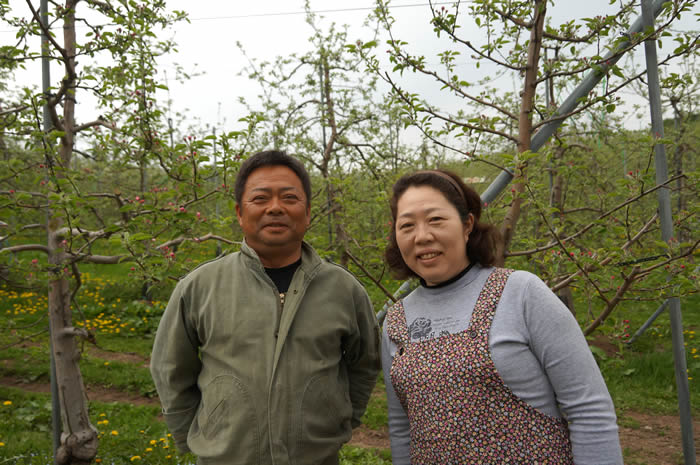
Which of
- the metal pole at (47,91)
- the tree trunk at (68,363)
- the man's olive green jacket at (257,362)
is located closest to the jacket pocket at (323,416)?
the man's olive green jacket at (257,362)

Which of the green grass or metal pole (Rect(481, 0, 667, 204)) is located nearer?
metal pole (Rect(481, 0, 667, 204))

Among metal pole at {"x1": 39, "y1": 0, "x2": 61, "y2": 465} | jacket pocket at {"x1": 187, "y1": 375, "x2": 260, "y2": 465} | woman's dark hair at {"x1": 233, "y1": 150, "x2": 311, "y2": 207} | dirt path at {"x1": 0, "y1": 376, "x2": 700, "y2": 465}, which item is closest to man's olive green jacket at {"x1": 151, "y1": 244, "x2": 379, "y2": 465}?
jacket pocket at {"x1": 187, "y1": 375, "x2": 260, "y2": 465}

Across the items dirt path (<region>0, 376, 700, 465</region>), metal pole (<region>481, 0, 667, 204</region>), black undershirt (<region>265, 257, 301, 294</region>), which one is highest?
metal pole (<region>481, 0, 667, 204</region>)

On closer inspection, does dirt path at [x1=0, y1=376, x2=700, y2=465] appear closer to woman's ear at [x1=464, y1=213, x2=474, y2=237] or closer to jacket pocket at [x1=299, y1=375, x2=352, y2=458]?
jacket pocket at [x1=299, y1=375, x2=352, y2=458]

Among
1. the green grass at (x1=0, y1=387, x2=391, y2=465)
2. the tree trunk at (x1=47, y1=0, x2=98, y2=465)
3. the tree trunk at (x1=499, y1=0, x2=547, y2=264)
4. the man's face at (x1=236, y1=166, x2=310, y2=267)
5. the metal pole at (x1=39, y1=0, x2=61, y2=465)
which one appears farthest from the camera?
the green grass at (x1=0, y1=387, x2=391, y2=465)

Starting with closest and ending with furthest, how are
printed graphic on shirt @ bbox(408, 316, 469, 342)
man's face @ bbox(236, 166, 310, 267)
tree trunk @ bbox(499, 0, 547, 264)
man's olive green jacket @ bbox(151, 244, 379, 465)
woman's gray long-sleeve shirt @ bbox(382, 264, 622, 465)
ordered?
woman's gray long-sleeve shirt @ bbox(382, 264, 622, 465)
printed graphic on shirt @ bbox(408, 316, 469, 342)
man's olive green jacket @ bbox(151, 244, 379, 465)
man's face @ bbox(236, 166, 310, 267)
tree trunk @ bbox(499, 0, 547, 264)

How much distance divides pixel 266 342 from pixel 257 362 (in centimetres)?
7

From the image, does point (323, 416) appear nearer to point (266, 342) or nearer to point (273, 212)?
point (266, 342)

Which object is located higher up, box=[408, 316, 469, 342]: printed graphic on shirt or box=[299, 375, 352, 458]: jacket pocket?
box=[408, 316, 469, 342]: printed graphic on shirt

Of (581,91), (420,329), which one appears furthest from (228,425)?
(581,91)

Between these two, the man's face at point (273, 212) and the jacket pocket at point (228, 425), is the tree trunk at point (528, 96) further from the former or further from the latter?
the jacket pocket at point (228, 425)

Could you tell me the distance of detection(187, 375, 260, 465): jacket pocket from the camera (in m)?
1.52

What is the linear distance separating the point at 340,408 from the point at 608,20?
200 cm

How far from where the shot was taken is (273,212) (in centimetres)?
166
